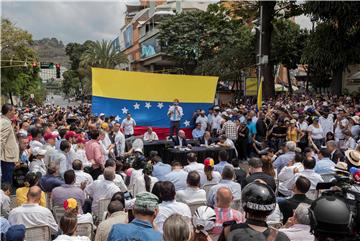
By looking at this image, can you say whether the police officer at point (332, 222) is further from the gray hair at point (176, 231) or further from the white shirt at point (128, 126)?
the white shirt at point (128, 126)

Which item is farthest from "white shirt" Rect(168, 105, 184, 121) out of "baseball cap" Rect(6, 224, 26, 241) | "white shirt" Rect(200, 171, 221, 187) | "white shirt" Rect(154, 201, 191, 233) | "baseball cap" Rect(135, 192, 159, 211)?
"baseball cap" Rect(135, 192, 159, 211)

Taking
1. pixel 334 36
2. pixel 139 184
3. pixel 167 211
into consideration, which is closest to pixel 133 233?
pixel 167 211

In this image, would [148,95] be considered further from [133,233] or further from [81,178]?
[133,233]

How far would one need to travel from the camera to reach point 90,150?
32.3 ft

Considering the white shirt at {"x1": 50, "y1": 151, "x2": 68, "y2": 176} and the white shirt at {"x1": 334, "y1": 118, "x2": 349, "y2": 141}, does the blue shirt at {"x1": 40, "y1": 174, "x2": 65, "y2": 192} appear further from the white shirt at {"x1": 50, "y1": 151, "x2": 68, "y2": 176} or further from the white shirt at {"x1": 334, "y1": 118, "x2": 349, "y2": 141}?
the white shirt at {"x1": 334, "y1": 118, "x2": 349, "y2": 141}

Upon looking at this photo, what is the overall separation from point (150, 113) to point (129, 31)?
241 feet

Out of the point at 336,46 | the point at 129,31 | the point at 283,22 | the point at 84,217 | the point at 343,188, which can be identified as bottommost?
the point at 84,217

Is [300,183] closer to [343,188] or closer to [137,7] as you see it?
[343,188]

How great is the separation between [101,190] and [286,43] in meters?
34.4

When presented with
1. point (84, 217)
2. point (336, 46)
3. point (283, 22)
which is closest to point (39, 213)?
point (84, 217)

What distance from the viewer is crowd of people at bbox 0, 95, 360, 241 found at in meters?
3.15

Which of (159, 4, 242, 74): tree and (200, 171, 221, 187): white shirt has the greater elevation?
(159, 4, 242, 74): tree

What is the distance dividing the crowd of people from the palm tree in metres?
59.6

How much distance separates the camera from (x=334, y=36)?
27141 millimetres
